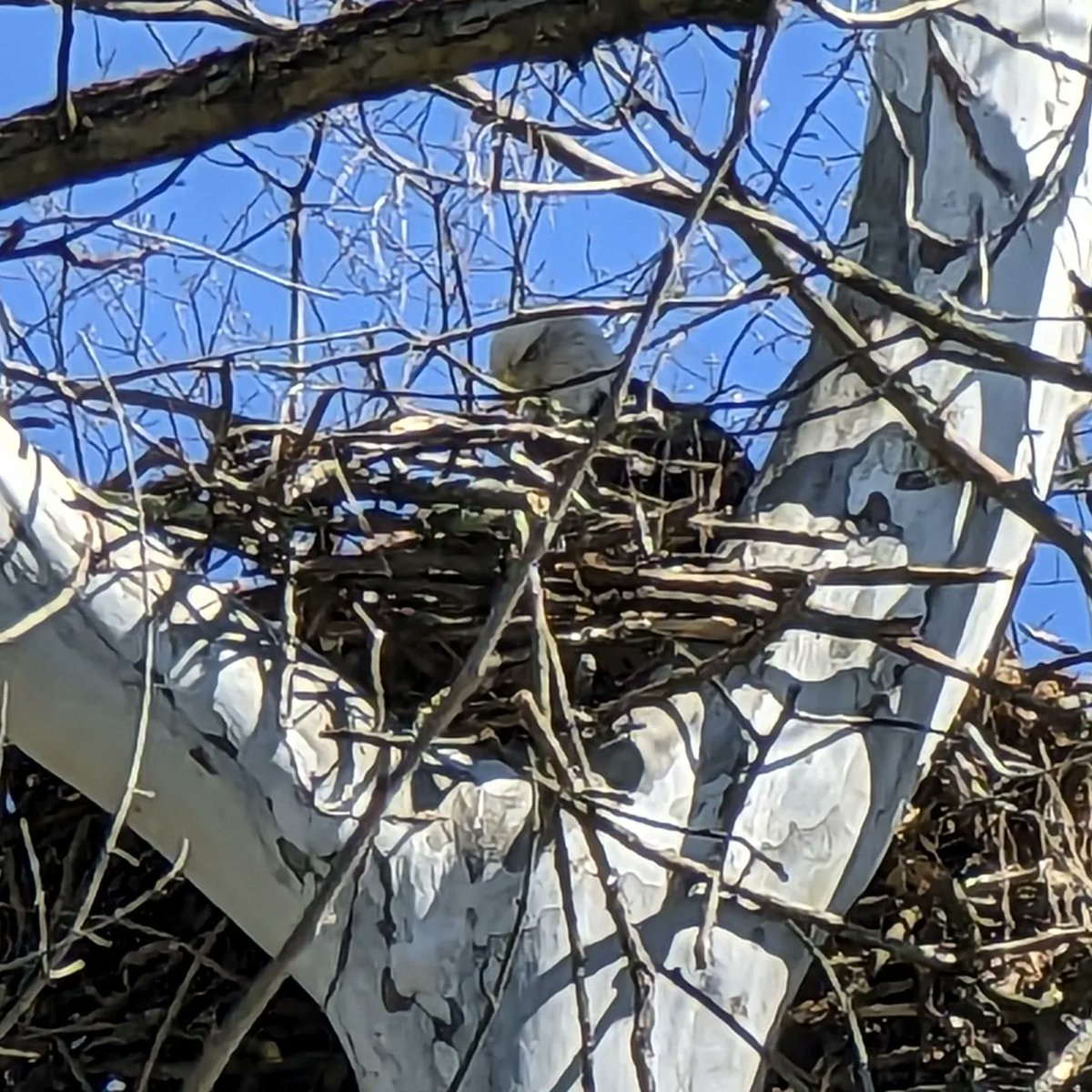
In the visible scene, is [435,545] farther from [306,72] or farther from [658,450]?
[306,72]

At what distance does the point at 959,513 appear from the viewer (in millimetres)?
1597

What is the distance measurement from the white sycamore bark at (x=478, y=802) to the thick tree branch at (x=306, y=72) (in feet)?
0.83

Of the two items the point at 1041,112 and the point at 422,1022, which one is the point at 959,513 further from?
the point at 422,1022

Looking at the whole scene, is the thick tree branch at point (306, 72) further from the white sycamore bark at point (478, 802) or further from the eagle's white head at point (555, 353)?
the eagle's white head at point (555, 353)

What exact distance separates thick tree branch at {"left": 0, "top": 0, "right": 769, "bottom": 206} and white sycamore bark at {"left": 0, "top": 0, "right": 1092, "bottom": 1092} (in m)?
→ 0.25

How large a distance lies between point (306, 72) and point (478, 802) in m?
0.56

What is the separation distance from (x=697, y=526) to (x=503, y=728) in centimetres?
31

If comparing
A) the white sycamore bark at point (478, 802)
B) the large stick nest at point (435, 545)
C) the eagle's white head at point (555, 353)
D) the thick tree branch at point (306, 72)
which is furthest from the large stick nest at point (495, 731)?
the eagle's white head at point (555, 353)

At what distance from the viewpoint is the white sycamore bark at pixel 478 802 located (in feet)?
4.45

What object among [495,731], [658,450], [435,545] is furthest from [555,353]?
[495,731]

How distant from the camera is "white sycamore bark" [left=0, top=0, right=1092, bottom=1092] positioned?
1.36m

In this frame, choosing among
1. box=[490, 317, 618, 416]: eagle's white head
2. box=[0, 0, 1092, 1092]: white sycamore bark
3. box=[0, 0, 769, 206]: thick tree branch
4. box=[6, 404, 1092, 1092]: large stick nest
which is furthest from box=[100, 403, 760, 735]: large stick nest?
box=[490, 317, 618, 416]: eagle's white head

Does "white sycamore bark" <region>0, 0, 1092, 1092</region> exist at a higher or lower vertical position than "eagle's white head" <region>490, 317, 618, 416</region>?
lower

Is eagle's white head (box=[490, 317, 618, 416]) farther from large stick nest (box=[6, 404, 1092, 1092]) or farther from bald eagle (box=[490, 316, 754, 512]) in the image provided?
large stick nest (box=[6, 404, 1092, 1092])
